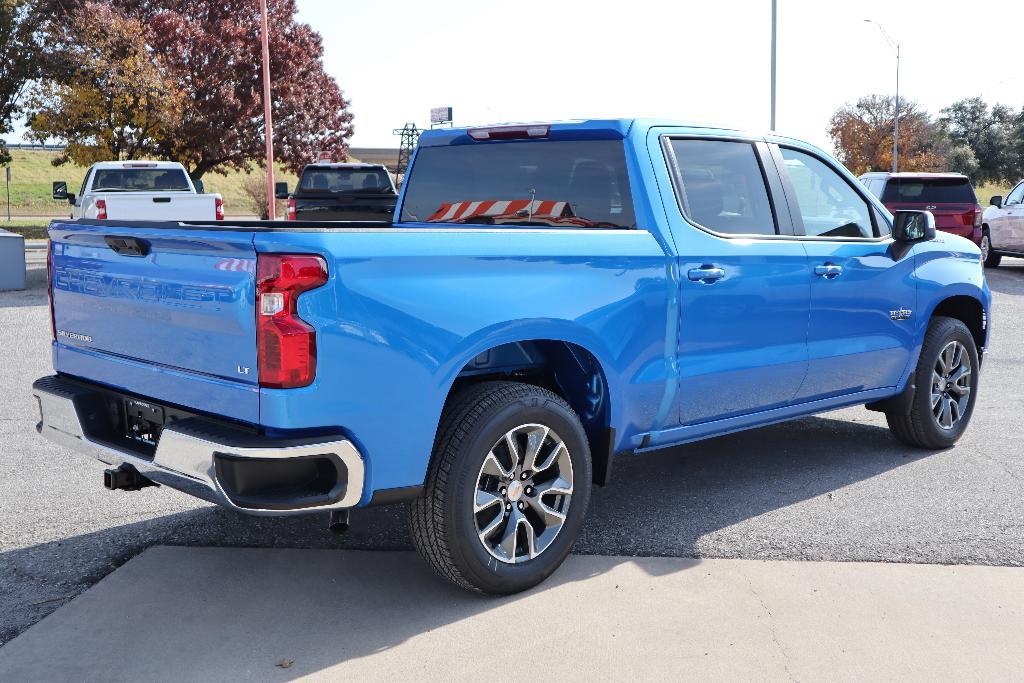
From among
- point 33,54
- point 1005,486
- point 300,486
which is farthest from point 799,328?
point 33,54

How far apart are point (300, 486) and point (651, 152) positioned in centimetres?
225

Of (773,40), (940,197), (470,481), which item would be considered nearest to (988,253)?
(940,197)

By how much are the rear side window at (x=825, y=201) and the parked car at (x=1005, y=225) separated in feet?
52.6

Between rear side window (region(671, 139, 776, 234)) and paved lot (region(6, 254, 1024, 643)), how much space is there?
4.59ft

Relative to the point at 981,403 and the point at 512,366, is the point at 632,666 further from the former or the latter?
the point at 981,403

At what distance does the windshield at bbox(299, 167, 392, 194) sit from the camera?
20.1 metres

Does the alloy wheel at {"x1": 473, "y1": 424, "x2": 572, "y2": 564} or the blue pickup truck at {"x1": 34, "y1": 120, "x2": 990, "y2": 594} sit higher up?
the blue pickup truck at {"x1": 34, "y1": 120, "x2": 990, "y2": 594}

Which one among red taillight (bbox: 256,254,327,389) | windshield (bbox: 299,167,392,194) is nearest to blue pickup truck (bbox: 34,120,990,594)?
red taillight (bbox: 256,254,327,389)

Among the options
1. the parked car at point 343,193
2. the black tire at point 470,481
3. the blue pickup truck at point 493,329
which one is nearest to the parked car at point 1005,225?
the parked car at point 343,193

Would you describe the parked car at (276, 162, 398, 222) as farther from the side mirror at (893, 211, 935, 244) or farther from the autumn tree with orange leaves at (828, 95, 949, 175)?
the autumn tree with orange leaves at (828, 95, 949, 175)

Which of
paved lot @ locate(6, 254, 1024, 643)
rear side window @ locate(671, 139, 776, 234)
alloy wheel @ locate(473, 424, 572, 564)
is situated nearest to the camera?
alloy wheel @ locate(473, 424, 572, 564)

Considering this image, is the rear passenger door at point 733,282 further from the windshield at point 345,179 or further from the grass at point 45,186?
the grass at point 45,186

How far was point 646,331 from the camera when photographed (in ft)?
Result: 15.3

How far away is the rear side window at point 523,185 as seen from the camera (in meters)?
4.95
